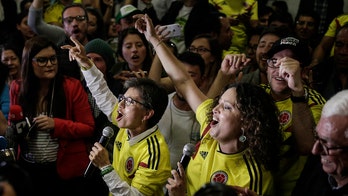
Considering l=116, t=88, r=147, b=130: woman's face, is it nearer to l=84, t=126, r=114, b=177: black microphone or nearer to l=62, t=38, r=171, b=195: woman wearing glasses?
l=62, t=38, r=171, b=195: woman wearing glasses

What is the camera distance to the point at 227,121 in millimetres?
2410

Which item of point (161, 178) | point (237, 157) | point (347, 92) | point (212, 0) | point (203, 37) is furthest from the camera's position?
point (212, 0)

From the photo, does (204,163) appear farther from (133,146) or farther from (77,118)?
(77,118)

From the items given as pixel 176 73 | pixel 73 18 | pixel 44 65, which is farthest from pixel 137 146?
pixel 73 18

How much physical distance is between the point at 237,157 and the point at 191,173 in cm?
24

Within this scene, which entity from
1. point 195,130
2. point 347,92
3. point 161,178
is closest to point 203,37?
point 195,130

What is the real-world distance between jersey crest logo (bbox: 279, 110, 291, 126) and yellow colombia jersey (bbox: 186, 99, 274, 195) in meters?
0.38

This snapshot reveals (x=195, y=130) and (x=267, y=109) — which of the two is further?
(x=195, y=130)

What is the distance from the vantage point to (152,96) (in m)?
2.78

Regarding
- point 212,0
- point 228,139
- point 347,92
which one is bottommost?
point 228,139

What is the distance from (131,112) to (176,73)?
0.35 m

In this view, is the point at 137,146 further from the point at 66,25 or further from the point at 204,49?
the point at 66,25

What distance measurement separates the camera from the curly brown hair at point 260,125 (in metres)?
2.36

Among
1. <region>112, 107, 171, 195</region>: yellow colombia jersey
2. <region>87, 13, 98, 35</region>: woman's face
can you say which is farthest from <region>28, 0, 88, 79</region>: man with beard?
<region>112, 107, 171, 195</region>: yellow colombia jersey
